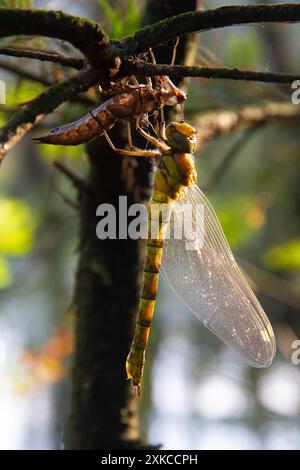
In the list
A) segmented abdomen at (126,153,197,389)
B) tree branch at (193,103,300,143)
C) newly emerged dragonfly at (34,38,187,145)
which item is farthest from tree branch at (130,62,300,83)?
tree branch at (193,103,300,143)

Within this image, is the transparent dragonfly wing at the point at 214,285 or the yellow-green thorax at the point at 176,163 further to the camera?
the transparent dragonfly wing at the point at 214,285

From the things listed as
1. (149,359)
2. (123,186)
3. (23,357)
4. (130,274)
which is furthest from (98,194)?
(149,359)

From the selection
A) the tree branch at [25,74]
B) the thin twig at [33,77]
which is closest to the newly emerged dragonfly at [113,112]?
the thin twig at [33,77]

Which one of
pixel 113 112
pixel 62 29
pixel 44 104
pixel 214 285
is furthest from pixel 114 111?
pixel 214 285

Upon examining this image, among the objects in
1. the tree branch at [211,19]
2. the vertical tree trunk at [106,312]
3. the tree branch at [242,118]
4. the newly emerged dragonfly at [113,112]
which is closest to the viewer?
the tree branch at [211,19]

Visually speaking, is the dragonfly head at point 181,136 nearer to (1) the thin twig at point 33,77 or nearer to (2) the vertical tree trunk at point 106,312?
(2) the vertical tree trunk at point 106,312

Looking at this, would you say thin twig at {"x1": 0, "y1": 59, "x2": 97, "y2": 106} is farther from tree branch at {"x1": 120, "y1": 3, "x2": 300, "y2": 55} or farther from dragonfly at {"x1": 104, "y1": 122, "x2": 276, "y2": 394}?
tree branch at {"x1": 120, "y1": 3, "x2": 300, "y2": 55}

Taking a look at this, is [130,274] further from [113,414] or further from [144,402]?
[144,402]
